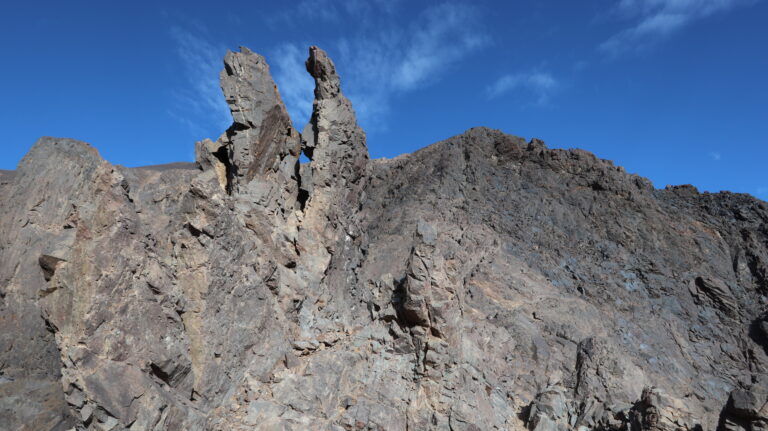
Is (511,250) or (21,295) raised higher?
(511,250)

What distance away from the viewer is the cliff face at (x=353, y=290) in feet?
36.1

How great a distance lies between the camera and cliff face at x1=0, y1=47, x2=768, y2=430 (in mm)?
11008

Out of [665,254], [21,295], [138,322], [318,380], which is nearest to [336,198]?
[318,380]

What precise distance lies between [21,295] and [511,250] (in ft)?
68.5

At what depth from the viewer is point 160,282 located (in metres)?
12.8

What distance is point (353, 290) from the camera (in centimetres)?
1853

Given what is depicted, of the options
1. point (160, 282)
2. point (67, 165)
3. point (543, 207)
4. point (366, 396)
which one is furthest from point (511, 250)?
point (67, 165)

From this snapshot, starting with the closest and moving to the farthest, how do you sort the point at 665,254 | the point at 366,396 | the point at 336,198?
the point at 366,396 → the point at 336,198 → the point at 665,254

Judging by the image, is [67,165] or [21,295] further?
[67,165]

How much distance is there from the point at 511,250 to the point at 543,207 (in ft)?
15.9

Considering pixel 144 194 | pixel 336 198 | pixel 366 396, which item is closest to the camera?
pixel 144 194

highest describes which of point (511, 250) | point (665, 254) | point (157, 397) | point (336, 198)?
point (665, 254)

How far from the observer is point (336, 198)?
66.7 feet

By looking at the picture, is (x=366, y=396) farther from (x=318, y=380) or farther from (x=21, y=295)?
(x=21, y=295)
